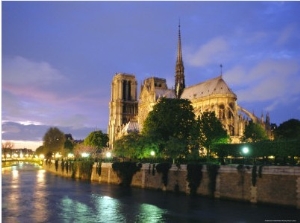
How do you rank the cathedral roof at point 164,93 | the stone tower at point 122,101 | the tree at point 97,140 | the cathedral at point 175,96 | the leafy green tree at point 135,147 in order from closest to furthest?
the leafy green tree at point 135,147 < the cathedral at point 175,96 < the cathedral roof at point 164,93 < the tree at point 97,140 < the stone tower at point 122,101

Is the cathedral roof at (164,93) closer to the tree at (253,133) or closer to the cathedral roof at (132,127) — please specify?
the cathedral roof at (132,127)

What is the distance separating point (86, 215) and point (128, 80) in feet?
304

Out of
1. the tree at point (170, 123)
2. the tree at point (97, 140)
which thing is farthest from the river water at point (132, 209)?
the tree at point (97, 140)

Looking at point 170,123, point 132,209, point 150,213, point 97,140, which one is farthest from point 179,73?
point 150,213

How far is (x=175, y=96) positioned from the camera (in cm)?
9750

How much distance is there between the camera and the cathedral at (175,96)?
78.9 meters

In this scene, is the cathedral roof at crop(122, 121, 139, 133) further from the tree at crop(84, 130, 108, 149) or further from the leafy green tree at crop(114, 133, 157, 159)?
the leafy green tree at crop(114, 133, 157, 159)

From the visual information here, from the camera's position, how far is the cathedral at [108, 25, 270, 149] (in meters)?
78.9

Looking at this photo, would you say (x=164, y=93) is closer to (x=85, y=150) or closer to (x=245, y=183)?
(x=85, y=150)

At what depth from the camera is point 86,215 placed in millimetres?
26625

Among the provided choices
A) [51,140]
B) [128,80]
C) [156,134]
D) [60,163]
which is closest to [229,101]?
[156,134]

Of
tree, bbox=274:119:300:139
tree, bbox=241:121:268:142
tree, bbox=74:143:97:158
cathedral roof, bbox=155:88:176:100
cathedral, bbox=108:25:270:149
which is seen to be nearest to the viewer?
tree, bbox=241:121:268:142

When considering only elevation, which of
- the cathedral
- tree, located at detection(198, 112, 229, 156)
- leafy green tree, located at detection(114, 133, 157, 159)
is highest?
the cathedral

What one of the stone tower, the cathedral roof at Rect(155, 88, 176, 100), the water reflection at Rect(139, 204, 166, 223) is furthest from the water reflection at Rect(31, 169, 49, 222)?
the stone tower
